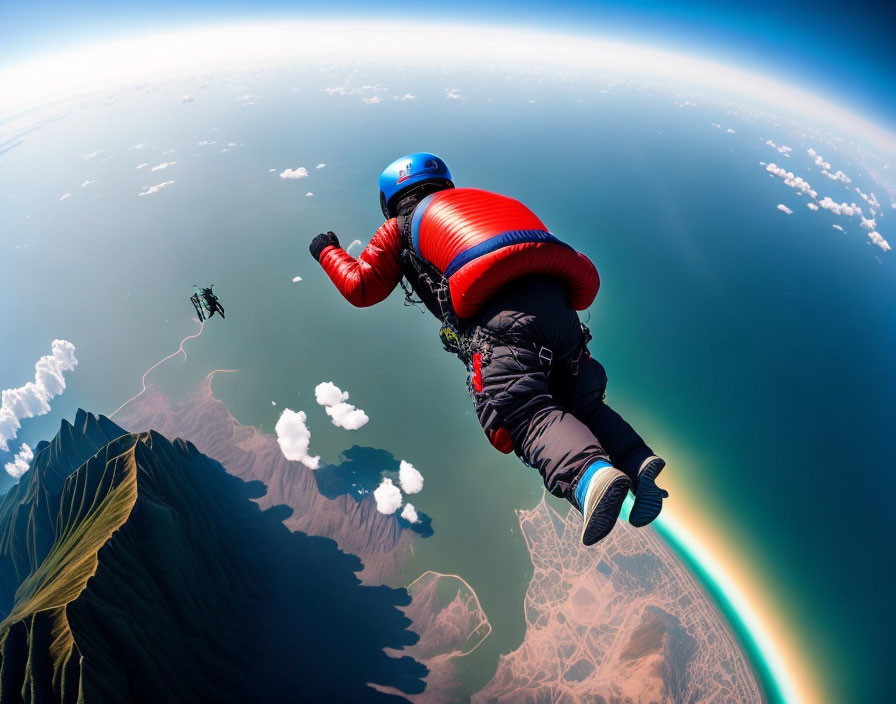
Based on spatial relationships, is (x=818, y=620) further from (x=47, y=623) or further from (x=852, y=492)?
(x=47, y=623)

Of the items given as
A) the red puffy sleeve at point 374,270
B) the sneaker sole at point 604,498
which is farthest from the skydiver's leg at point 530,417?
the red puffy sleeve at point 374,270

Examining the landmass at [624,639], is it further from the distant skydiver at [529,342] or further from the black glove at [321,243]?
the black glove at [321,243]

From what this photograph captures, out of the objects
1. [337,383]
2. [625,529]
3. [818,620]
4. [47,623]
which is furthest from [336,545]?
[818,620]

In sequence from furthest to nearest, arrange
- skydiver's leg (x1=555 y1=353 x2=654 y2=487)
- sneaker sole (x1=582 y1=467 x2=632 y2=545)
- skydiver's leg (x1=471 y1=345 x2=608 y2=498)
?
skydiver's leg (x1=555 y1=353 x2=654 y2=487)
skydiver's leg (x1=471 y1=345 x2=608 y2=498)
sneaker sole (x1=582 y1=467 x2=632 y2=545)

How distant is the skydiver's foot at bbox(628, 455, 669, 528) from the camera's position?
416cm

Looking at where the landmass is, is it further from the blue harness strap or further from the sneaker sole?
the blue harness strap

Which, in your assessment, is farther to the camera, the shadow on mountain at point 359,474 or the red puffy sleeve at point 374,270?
the shadow on mountain at point 359,474

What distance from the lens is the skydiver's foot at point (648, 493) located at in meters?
4.16

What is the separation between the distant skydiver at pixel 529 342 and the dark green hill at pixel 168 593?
28085 millimetres

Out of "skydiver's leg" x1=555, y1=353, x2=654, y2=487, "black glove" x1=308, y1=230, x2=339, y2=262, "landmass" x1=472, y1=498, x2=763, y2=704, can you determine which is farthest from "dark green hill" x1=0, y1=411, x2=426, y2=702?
"skydiver's leg" x1=555, y1=353, x2=654, y2=487

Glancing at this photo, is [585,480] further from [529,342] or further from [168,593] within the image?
[168,593]

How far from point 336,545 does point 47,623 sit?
128 ft

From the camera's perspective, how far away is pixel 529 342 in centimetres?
420

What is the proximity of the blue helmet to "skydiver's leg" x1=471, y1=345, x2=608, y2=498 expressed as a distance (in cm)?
284
